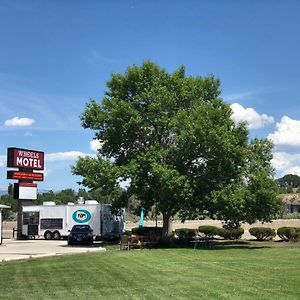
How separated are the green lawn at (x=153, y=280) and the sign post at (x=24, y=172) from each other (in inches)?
1283

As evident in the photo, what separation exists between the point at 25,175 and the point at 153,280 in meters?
40.7

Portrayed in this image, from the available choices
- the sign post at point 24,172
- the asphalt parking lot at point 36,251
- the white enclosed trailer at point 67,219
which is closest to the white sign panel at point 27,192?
the sign post at point 24,172

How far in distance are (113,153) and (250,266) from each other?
2081 centimetres

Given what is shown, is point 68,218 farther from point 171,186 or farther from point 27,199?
point 171,186

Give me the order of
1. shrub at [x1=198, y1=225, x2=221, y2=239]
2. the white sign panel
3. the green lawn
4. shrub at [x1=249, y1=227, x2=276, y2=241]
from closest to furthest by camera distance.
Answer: the green lawn
shrub at [x1=249, y1=227, x2=276, y2=241]
shrub at [x1=198, y1=225, x2=221, y2=239]
the white sign panel

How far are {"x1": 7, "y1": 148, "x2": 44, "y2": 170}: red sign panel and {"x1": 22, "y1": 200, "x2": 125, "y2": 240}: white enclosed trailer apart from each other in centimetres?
574

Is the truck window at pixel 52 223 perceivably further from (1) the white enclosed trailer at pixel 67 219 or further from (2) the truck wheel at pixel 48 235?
(2) the truck wheel at pixel 48 235

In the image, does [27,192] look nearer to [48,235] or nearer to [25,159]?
[25,159]

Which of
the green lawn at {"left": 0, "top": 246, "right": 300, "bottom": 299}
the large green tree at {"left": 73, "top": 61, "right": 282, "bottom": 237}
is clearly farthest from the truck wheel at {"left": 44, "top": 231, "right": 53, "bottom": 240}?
the green lawn at {"left": 0, "top": 246, "right": 300, "bottom": 299}

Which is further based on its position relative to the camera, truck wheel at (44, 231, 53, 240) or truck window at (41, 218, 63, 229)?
truck wheel at (44, 231, 53, 240)

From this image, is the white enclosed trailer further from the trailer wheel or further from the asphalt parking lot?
the asphalt parking lot

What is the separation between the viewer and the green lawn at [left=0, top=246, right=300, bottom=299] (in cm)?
1225

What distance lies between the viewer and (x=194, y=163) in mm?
34344

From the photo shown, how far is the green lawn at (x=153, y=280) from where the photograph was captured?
40.2 feet
